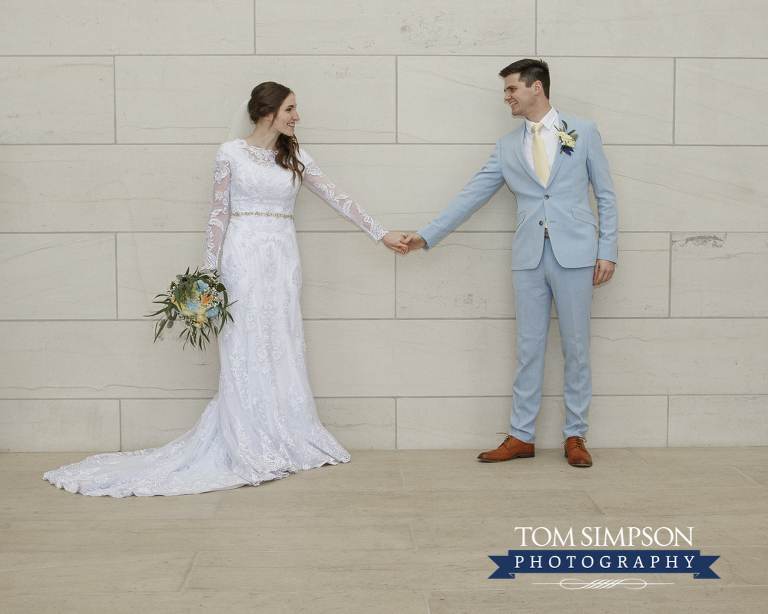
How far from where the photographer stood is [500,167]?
4.06 metres

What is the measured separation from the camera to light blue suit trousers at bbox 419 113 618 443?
388 centimetres

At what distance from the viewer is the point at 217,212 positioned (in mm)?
3844

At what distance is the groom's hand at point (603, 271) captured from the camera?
3.92m

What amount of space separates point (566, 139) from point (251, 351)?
1963mm

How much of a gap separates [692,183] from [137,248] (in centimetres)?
322

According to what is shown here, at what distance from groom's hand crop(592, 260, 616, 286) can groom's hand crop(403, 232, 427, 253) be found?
3.07 feet

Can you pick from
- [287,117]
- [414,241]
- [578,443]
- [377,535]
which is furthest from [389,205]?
[377,535]

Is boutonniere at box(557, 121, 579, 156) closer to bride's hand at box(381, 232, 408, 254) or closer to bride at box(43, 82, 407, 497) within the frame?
bride's hand at box(381, 232, 408, 254)

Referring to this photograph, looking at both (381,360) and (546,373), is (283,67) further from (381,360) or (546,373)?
(546,373)


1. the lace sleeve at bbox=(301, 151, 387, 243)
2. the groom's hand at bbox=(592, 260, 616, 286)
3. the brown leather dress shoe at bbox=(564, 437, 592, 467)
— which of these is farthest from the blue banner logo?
the lace sleeve at bbox=(301, 151, 387, 243)

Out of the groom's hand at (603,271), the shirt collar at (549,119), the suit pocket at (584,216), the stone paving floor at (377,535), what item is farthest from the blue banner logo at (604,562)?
the shirt collar at (549,119)

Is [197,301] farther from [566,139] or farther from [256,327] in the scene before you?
[566,139]

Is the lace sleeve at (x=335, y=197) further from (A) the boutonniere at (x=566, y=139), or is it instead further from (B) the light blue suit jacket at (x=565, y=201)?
(A) the boutonniere at (x=566, y=139)

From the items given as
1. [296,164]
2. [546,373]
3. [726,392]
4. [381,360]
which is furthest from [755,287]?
[296,164]
